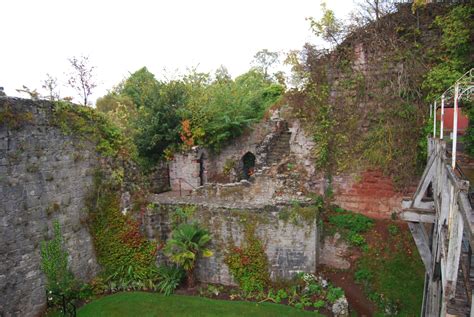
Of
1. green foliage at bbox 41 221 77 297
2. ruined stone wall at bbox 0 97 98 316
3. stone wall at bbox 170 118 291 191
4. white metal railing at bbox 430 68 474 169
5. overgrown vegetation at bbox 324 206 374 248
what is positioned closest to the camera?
white metal railing at bbox 430 68 474 169

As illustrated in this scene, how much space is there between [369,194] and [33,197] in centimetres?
995

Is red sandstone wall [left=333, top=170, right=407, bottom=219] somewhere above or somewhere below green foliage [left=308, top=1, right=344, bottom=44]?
below

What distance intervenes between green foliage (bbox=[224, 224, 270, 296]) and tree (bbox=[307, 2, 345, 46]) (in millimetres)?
7140

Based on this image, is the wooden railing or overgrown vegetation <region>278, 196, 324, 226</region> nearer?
the wooden railing

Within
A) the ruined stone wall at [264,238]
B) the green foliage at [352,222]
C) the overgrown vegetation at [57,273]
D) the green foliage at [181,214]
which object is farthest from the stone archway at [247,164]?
the overgrown vegetation at [57,273]

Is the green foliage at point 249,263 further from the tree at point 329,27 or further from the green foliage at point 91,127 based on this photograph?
the tree at point 329,27

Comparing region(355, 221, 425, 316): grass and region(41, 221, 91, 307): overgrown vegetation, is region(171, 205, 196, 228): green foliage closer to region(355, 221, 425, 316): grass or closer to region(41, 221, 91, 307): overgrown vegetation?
region(41, 221, 91, 307): overgrown vegetation

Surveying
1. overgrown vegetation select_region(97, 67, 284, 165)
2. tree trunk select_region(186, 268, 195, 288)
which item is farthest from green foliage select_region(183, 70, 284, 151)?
tree trunk select_region(186, 268, 195, 288)

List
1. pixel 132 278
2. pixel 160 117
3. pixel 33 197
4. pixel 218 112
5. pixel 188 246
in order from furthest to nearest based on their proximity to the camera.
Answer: pixel 218 112, pixel 160 117, pixel 132 278, pixel 188 246, pixel 33 197

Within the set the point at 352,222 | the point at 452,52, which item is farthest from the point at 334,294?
the point at 452,52

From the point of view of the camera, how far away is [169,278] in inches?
384

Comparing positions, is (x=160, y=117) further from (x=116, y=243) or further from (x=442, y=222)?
(x=442, y=222)

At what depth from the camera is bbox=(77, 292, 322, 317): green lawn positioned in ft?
27.9

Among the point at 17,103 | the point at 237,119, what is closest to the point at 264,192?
the point at 237,119
